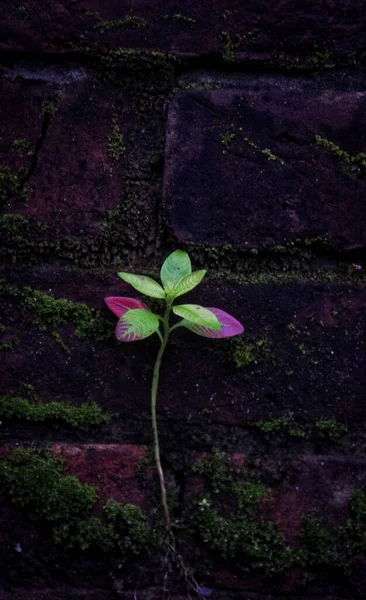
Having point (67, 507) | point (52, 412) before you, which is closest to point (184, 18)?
point (52, 412)

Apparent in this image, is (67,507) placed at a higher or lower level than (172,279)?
lower

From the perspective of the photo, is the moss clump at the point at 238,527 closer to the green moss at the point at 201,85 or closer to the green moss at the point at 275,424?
the green moss at the point at 275,424

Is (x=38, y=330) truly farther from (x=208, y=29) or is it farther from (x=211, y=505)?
(x=208, y=29)

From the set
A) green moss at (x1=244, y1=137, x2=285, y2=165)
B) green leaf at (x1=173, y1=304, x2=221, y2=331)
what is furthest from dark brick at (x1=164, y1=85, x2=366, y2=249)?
green leaf at (x1=173, y1=304, x2=221, y2=331)

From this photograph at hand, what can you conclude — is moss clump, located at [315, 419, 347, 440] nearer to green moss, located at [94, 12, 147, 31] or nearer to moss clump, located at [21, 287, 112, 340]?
moss clump, located at [21, 287, 112, 340]

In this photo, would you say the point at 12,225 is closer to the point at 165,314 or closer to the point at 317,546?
the point at 165,314

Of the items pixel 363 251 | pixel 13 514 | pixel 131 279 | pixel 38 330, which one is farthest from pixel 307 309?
pixel 13 514
